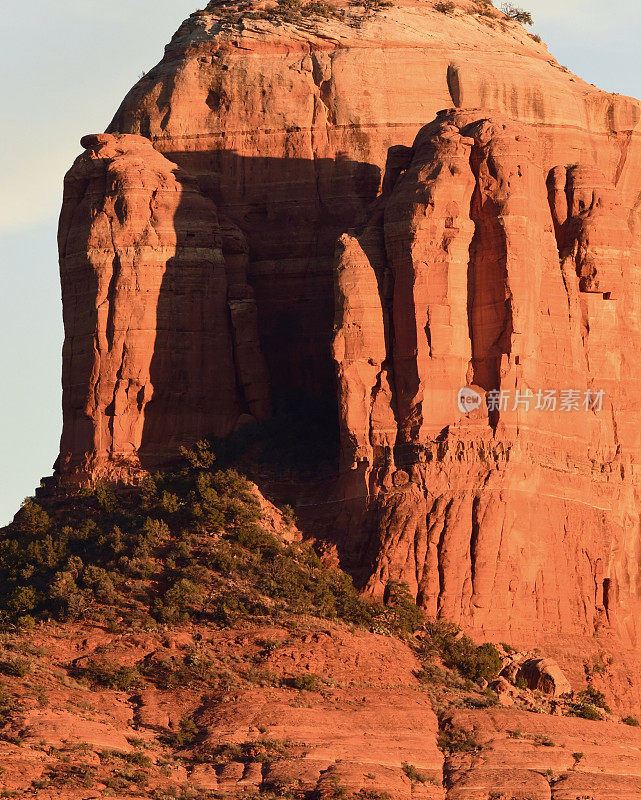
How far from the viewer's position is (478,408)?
80.4m

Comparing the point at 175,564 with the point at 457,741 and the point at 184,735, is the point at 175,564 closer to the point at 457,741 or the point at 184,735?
the point at 184,735

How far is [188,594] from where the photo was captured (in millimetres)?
76312

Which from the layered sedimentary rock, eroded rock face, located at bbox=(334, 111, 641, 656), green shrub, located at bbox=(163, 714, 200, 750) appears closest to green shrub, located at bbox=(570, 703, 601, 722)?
eroded rock face, located at bbox=(334, 111, 641, 656)

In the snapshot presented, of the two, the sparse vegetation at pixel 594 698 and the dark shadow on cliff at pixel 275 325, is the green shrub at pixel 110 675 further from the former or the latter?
the sparse vegetation at pixel 594 698

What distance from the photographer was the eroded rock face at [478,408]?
258ft

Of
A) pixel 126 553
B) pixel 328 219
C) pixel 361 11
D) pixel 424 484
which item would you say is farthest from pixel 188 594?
pixel 361 11

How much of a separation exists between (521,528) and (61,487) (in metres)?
17.6

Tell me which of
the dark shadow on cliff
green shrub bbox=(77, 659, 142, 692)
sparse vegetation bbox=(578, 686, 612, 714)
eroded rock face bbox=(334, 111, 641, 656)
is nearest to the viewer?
green shrub bbox=(77, 659, 142, 692)

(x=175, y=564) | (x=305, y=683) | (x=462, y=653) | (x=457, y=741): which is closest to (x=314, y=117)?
(x=175, y=564)

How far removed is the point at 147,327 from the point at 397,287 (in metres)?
10.1

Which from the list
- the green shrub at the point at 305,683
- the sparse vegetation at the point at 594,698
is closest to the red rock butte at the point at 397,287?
the sparse vegetation at the point at 594,698

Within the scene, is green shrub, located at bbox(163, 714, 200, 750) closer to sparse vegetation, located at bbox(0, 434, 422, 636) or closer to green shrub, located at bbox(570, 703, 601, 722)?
sparse vegetation, located at bbox(0, 434, 422, 636)

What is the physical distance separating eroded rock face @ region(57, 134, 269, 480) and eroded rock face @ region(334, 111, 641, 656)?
7.33 m

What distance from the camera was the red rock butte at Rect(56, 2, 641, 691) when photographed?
79.9 m
